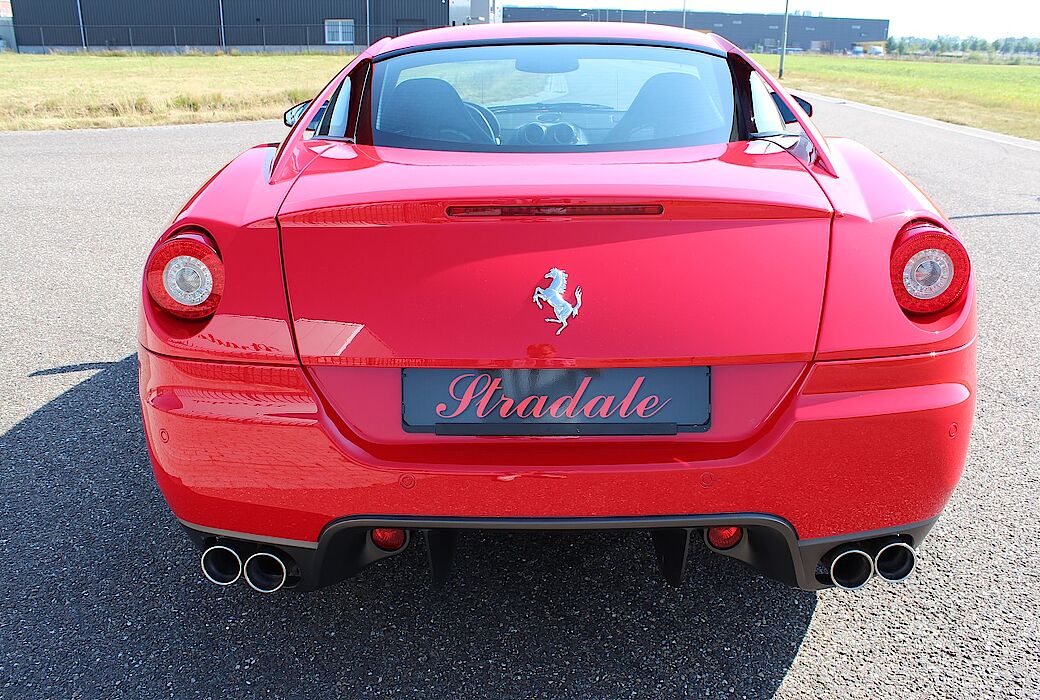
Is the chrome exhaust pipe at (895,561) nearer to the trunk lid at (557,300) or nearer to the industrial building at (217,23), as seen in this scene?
the trunk lid at (557,300)

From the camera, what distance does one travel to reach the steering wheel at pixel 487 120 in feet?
8.98

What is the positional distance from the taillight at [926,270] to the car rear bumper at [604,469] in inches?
4.7

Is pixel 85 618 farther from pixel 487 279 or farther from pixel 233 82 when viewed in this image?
pixel 233 82

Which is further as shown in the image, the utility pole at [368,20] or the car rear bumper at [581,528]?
the utility pole at [368,20]

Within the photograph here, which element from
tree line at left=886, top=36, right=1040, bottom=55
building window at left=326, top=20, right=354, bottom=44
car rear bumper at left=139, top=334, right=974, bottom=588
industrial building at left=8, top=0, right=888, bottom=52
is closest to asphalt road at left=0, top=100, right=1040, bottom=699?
car rear bumper at left=139, top=334, right=974, bottom=588

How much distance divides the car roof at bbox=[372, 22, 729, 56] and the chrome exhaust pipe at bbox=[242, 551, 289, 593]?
5.82 feet

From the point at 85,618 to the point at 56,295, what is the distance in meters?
3.61

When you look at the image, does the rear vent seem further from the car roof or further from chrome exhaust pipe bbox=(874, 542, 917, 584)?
the car roof

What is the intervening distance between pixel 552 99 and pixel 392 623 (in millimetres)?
1832

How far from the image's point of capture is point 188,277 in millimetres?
2049

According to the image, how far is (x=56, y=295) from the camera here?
554cm

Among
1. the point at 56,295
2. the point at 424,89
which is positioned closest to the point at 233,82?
the point at 56,295

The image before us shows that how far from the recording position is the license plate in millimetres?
1933

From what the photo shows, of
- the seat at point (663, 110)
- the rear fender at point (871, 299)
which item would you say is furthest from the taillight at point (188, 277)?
the rear fender at point (871, 299)
